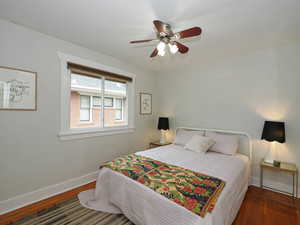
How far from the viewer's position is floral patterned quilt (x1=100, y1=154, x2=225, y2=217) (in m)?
1.24

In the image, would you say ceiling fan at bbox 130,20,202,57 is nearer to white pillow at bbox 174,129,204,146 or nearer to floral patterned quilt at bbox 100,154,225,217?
floral patterned quilt at bbox 100,154,225,217

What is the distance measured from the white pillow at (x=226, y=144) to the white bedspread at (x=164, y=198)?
0.48ft

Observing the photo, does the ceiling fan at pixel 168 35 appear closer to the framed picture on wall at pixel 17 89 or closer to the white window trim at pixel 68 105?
the white window trim at pixel 68 105

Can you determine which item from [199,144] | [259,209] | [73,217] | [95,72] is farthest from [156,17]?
[259,209]

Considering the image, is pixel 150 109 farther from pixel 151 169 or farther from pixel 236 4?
pixel 236 4

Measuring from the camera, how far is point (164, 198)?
131 cm

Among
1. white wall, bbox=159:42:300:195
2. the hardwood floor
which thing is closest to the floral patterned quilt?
the hardwood floor

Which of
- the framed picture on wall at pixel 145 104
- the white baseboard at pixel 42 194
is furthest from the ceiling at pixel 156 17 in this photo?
the white baseboard at pixel 42 194

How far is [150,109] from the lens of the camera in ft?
12.9

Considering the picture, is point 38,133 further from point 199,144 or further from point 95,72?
point 199,144

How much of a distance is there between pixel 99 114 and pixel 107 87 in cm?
62

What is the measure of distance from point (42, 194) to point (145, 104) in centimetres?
269

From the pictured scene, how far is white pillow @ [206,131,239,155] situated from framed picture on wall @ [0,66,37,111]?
313cm

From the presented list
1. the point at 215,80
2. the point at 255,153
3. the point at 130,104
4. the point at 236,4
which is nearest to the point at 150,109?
the point at 130,104
